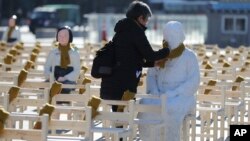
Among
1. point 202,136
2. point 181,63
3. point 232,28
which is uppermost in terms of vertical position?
point 232,28

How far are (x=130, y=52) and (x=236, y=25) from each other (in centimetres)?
3848

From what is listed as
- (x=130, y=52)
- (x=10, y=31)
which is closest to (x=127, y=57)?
(x=130, y=52)

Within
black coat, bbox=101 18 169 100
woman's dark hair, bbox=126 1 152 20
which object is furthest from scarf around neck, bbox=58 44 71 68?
woman's dark hair, bbox=126 1 152 20

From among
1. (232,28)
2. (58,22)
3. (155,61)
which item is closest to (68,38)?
(155,61)

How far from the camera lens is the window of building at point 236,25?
1978 inches

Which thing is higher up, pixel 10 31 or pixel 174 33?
pixel 10 31

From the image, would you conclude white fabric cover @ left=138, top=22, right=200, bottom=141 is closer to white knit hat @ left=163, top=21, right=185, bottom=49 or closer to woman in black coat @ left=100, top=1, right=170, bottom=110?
white knit hat @ left=163, top=21, right=185, bottom=49

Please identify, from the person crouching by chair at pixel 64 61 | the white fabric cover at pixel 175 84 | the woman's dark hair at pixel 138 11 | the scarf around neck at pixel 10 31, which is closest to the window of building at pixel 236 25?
the scarf around neck at pixel 10 31

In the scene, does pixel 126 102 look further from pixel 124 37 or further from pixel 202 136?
pixel 202 136

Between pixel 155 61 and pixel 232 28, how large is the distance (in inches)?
1510

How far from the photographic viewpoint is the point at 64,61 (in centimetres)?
1606

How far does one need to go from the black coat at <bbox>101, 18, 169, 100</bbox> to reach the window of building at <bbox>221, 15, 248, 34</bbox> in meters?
38.1

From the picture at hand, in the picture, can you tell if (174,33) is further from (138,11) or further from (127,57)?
(127,57)

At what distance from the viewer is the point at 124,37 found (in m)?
12.2
